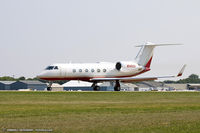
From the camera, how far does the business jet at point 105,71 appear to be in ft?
232

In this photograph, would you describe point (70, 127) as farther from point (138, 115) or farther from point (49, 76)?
point (49, 76)

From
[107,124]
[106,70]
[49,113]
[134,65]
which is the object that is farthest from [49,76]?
[107,124]

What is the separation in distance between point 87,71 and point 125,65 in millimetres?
6391

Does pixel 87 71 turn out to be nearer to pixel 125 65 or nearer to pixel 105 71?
pixel 105 71

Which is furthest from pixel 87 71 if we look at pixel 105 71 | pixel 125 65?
pixel 125 65

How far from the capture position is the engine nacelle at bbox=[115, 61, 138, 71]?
7488cm

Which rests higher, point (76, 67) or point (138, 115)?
point (76, 67)

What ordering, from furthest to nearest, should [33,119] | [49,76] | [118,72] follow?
[118,72]
[49,76]
[33,119]

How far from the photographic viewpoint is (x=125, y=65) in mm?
75500

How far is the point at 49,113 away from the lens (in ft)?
103

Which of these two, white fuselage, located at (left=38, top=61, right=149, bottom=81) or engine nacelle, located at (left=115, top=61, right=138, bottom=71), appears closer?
white fuselage, located at (left=38, top=61, right=149, bottom=81)

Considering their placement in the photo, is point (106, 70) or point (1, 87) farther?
point (1, 87)

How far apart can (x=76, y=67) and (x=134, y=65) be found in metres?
9.76

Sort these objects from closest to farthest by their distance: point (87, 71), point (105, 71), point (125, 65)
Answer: point (87, 71), point (105, 71), point (125, 65)
